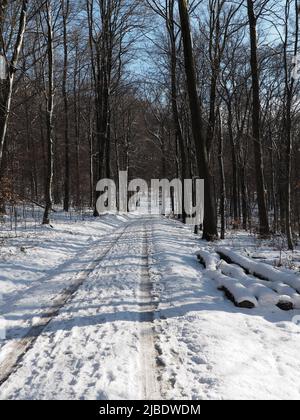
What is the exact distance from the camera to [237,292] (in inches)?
291

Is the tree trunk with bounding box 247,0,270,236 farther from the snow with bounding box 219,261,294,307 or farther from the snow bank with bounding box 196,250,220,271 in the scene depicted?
the snow with bounding box 219,261,294,307

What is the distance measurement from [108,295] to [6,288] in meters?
2.40

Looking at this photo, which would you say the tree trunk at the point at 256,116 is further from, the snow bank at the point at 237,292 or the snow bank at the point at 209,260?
the snow bank at the point at 237,292

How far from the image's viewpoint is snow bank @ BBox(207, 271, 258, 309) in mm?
7082

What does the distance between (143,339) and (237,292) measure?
245 cm

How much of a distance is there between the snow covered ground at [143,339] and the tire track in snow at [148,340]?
12 millimetres

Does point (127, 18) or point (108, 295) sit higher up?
point (127, 18)

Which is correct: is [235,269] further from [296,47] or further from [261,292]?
[296,47]

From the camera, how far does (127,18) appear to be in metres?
26.4

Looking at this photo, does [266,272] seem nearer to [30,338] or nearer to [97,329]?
[97,329]

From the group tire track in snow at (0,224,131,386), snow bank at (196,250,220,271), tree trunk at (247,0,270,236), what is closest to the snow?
snow bank at (196,250,220,271)

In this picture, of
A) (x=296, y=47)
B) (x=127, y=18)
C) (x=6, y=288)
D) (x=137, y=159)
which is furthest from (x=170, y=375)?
(x=137, y=159)

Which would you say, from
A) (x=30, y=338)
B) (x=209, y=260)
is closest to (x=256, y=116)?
(x=209, y=260)

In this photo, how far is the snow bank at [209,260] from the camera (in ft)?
33.0
